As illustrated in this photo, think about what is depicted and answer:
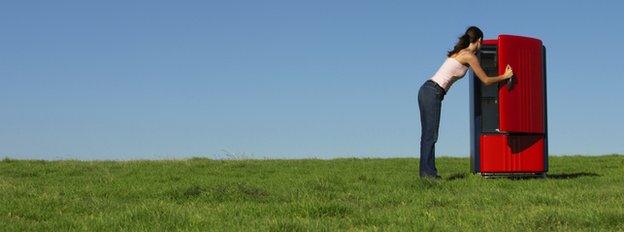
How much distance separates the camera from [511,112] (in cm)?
1225

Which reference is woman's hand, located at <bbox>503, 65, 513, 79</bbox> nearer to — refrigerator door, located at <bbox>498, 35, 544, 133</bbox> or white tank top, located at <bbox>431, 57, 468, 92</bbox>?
refrigerator door, located at <bbox>498, 35, 544, 133</bbox>

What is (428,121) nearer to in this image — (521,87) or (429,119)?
(429,119)

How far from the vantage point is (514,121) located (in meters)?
12.3

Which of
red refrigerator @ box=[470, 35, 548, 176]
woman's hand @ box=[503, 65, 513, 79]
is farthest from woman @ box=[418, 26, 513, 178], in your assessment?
red refrigerator @ box=[470, 35, 548, 176]

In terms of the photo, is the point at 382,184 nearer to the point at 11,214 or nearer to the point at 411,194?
the point at 411,194

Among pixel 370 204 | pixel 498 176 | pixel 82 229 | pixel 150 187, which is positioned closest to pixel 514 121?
pixel 498 176

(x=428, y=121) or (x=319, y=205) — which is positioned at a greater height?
(x=428, y=121)

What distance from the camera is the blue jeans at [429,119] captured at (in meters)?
11.4

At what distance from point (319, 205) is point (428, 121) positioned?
4297 millimetres

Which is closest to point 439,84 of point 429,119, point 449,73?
point 449,73

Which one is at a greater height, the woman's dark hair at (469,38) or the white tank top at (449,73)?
the woman's dark hair at (469,38)

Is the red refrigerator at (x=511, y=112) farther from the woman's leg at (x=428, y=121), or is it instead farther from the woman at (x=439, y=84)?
the woman's leg at (x=428, y=121)

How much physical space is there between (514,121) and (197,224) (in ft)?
22.9

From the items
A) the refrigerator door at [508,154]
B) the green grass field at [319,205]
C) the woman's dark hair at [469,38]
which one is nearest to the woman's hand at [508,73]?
the woman's dark hair at [469,38]
